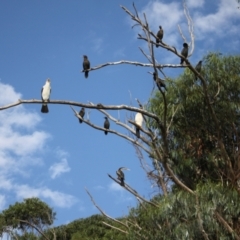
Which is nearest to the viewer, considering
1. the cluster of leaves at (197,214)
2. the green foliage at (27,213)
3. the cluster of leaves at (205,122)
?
the cluster of leaves at (197,214)

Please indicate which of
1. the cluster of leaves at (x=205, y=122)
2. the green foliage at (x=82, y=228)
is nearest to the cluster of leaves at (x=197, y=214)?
the cluster of leaves at (x=205, y=122)

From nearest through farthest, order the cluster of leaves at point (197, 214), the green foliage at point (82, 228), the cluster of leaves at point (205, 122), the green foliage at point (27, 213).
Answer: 1. the cluster of leaves at point (197, 214)
2. the cluster of leaves at point (205, 122)
3. the green foliage at point (82, 228)
4. the green foliage at point (27, 213)

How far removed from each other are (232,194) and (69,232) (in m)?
18.6

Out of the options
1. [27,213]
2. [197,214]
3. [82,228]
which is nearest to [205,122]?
[197,214]

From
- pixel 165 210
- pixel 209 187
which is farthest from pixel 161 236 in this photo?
pixel 209 187

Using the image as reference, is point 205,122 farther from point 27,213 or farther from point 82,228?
point 27,213

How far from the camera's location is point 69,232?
90.8 ft

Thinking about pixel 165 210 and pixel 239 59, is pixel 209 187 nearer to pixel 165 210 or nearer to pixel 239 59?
pixel 165 210

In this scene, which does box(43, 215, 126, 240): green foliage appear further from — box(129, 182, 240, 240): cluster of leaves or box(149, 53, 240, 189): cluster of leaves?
box(129, 182, 240, 240): cluster of leaves

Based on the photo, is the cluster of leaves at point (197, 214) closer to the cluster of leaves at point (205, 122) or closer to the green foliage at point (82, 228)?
A: the cluster of leaves at point (205, 122)

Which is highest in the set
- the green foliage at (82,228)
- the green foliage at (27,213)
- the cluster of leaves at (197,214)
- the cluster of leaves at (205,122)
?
the green foliage at (27,213)

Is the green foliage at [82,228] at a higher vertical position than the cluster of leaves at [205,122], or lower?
higher

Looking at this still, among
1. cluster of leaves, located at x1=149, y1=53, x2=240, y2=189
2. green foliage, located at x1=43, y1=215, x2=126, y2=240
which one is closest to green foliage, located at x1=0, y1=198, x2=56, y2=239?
green foliage, located at x1=43, y1=215, x2=126, y2=240

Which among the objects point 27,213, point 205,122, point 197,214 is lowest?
point 197,214
